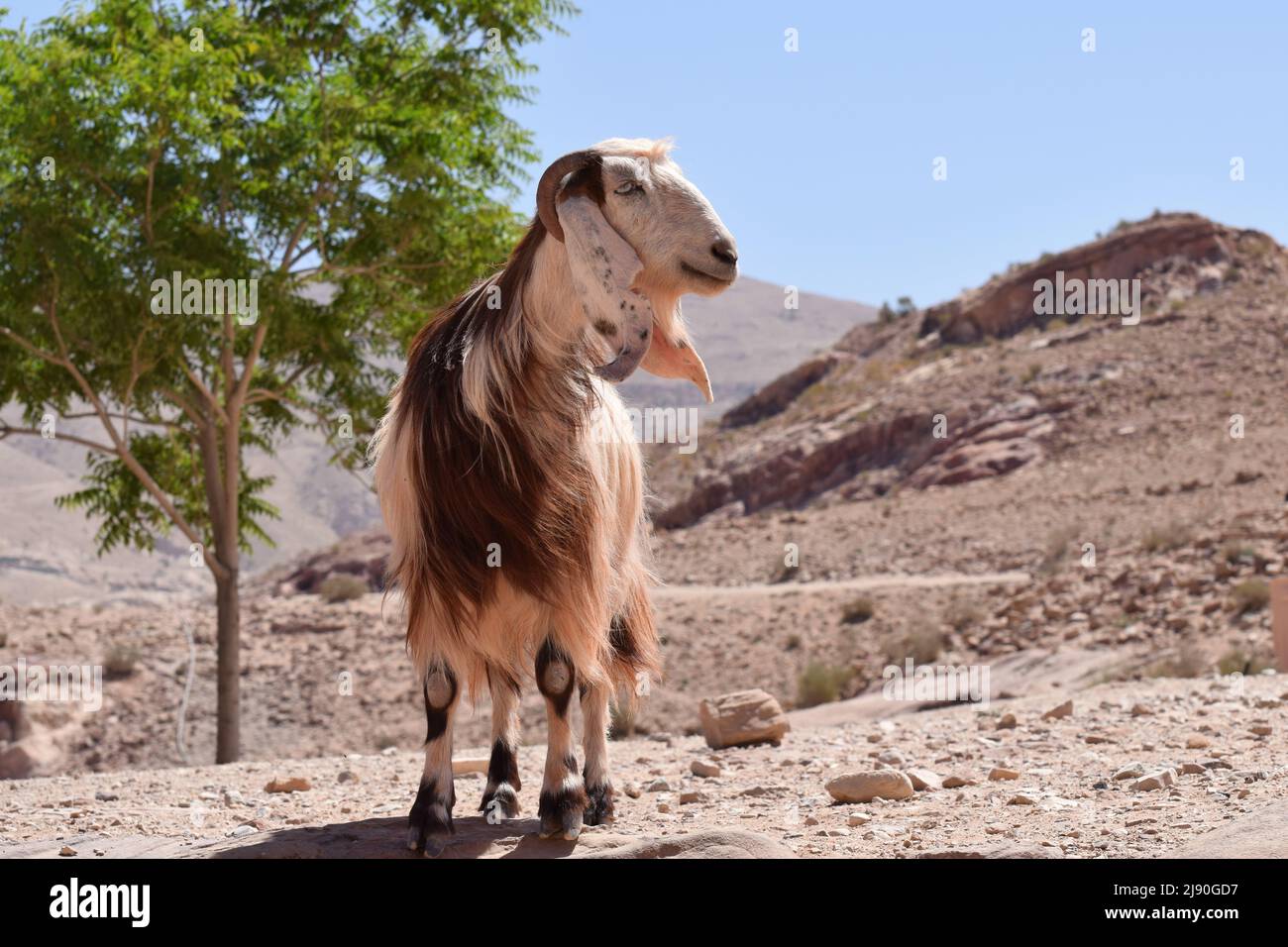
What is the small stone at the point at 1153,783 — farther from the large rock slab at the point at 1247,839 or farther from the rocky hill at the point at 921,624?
the large rock slab at the point at 1247,839

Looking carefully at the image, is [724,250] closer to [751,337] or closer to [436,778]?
[436,778]

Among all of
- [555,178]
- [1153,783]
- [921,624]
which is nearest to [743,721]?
[1153,783]

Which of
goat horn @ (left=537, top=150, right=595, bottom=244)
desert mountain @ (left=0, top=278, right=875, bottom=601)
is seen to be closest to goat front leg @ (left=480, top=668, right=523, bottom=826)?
goat horn @ (left=537, top=150, right=595, bottom=244)

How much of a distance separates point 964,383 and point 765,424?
10273mm

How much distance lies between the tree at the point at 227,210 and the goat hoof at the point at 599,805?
7.84 m

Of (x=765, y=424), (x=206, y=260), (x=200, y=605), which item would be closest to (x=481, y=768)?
(x=206, y=260)

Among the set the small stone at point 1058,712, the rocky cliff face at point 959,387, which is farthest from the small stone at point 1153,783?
the rocky cliff face at point 959,387

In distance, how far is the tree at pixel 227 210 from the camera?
12.7 metres

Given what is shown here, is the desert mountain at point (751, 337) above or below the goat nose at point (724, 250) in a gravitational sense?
above

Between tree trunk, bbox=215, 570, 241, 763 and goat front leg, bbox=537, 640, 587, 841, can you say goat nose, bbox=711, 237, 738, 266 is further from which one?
tree trunk, bbox=215, 570, 241, 763

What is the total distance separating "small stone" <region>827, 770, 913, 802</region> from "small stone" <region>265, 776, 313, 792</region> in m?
3.34

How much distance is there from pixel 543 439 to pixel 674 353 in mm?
647

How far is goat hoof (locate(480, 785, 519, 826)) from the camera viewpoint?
6242 mm

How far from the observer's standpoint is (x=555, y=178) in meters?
5.04
